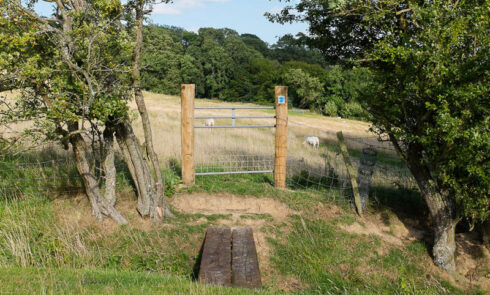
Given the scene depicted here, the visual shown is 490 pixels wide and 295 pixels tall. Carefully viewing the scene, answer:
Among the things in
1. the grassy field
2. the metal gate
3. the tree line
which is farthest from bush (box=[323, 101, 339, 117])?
the metal gate

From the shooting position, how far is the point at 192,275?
7.25 metres

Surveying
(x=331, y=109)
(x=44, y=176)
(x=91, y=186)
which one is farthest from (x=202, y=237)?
(x=331, y=109)

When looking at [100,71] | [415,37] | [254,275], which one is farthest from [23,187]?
[415,37]

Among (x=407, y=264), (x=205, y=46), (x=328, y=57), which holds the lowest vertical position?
(x=407, y=264)

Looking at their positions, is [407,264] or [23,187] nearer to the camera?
[407,264]

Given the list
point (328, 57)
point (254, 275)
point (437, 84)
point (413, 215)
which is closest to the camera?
point (254, 275)

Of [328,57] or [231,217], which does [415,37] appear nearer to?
[328,57]

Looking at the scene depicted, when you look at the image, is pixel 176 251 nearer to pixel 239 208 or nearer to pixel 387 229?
pixel 239 208

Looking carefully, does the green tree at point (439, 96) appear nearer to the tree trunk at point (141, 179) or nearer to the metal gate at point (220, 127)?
the metal gate at point (220, 127)

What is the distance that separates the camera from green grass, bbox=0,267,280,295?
16.5ft

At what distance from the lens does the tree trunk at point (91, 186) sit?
25.2 ft

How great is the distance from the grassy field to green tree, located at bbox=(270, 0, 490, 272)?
1.08 metres

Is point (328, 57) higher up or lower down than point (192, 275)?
higher up

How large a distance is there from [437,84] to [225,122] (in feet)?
68.7
